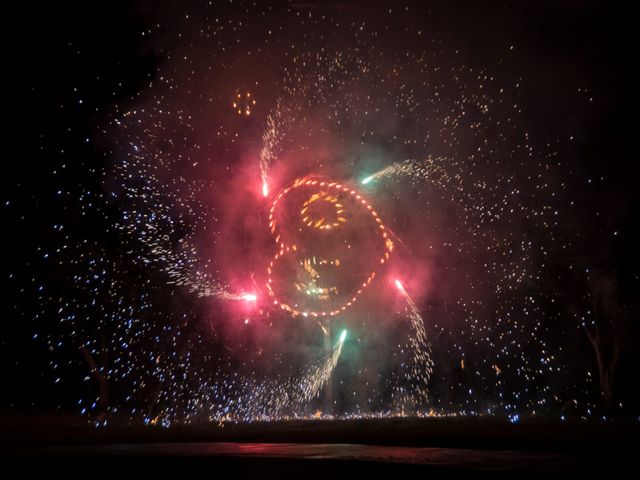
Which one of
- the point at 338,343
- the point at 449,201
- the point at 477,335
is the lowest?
the point at 338,343

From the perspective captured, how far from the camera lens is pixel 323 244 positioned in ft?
35.8

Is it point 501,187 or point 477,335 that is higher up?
point 501,187

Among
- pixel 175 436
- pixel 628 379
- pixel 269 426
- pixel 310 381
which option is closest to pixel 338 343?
pixel 310 381

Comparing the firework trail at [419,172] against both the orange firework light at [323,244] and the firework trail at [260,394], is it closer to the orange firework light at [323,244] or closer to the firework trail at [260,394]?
the orange firework light at [323,244]

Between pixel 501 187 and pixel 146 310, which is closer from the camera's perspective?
pixel 501 187

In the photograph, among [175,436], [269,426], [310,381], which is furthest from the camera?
[310,381]

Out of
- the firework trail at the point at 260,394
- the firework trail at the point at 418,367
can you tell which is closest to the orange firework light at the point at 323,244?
the firework trail at the point at 418,367

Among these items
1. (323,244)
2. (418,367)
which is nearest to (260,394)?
(418,367)

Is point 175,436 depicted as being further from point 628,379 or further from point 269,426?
point 628,379

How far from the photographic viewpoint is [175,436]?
27.1 feet

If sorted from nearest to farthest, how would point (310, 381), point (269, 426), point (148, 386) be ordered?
point (269, 426) → point (310, 381) → point (148, 386)

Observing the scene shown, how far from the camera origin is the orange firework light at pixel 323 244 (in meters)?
10.3

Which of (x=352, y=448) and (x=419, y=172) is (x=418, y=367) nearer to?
(x=419, y=172)

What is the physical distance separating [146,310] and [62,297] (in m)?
2.84
